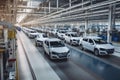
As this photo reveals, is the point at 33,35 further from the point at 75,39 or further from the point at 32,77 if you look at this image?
the point at 32,77

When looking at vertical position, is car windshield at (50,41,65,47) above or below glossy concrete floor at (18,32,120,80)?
above

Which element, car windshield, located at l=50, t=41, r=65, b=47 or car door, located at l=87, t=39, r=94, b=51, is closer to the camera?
car windshield, located at l=50, t=41, r=65, b=47

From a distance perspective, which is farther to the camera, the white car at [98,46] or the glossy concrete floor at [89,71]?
the white car at [98,46]

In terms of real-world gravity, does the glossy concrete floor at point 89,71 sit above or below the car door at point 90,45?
below

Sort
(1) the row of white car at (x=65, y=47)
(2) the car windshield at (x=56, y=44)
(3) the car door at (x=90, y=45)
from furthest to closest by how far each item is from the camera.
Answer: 1. (3) the car door at (x=90, y=45)
2. (2) the car windshield at (x=56, y=44)
3. (1) the row of white car at (x=65, y=47)

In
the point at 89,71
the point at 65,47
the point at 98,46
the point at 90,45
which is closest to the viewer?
the point at 89,71

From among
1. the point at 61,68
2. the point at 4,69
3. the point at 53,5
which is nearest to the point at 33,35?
the point at 53,5

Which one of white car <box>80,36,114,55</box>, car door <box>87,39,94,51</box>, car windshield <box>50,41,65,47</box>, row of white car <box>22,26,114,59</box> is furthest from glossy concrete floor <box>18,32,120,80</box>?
car door <box>87,39,94,51</box>

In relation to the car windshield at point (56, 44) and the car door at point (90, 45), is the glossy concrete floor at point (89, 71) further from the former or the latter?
the car door at point (90, 45)

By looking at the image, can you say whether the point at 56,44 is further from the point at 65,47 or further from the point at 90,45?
the point at 90,45

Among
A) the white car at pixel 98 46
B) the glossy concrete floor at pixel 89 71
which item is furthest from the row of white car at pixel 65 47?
the glossy concrete floor at pixel 89 71

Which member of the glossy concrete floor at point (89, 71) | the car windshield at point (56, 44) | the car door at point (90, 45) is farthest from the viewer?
the car door at point (90, 45)

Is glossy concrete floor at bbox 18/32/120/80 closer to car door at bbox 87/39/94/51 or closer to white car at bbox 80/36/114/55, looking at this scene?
white car at bbox 80/36/114/55

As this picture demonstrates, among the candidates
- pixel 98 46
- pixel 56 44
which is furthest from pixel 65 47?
pixel 98 46
